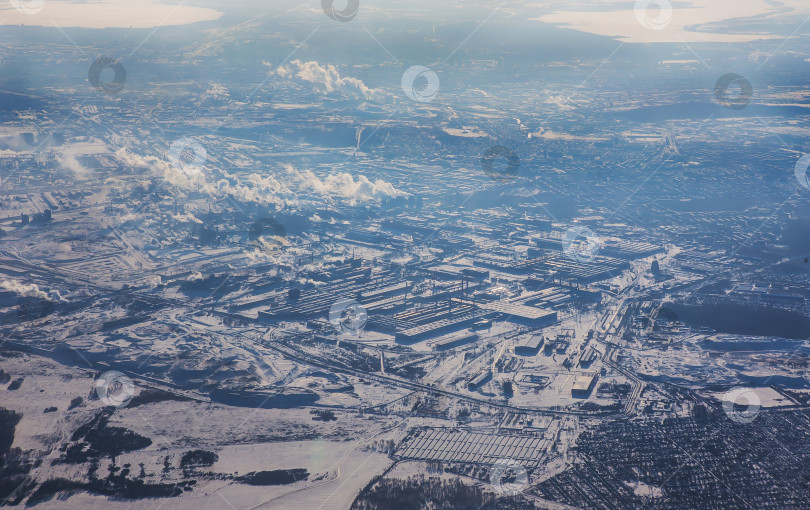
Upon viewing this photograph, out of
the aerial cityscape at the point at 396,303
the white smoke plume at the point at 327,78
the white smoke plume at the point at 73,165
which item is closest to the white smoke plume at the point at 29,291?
the aerial cityscape at the point at 396,303

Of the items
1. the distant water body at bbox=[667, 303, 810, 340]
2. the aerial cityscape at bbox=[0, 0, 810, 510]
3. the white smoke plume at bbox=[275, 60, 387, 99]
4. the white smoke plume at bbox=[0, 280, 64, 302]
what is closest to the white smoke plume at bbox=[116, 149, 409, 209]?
the aerial cityscape at bbox=[0, 0, 810, 510]

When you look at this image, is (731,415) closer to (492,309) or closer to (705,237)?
(492,309)

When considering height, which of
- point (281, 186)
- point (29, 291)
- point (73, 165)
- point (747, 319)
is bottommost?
point (29, 291)

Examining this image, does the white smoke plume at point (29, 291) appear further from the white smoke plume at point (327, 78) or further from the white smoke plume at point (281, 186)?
the white smoke plume at point (327, 78)

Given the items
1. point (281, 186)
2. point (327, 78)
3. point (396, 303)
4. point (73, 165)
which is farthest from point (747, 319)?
point (327, 78)

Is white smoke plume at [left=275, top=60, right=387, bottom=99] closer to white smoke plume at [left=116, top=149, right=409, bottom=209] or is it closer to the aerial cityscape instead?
the aerial cityscape

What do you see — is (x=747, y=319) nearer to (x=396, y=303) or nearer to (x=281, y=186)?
(x=396, y=303)

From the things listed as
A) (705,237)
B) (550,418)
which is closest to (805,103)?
(705,237)

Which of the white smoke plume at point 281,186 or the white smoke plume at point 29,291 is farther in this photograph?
the white smoke plume at point 281,186
